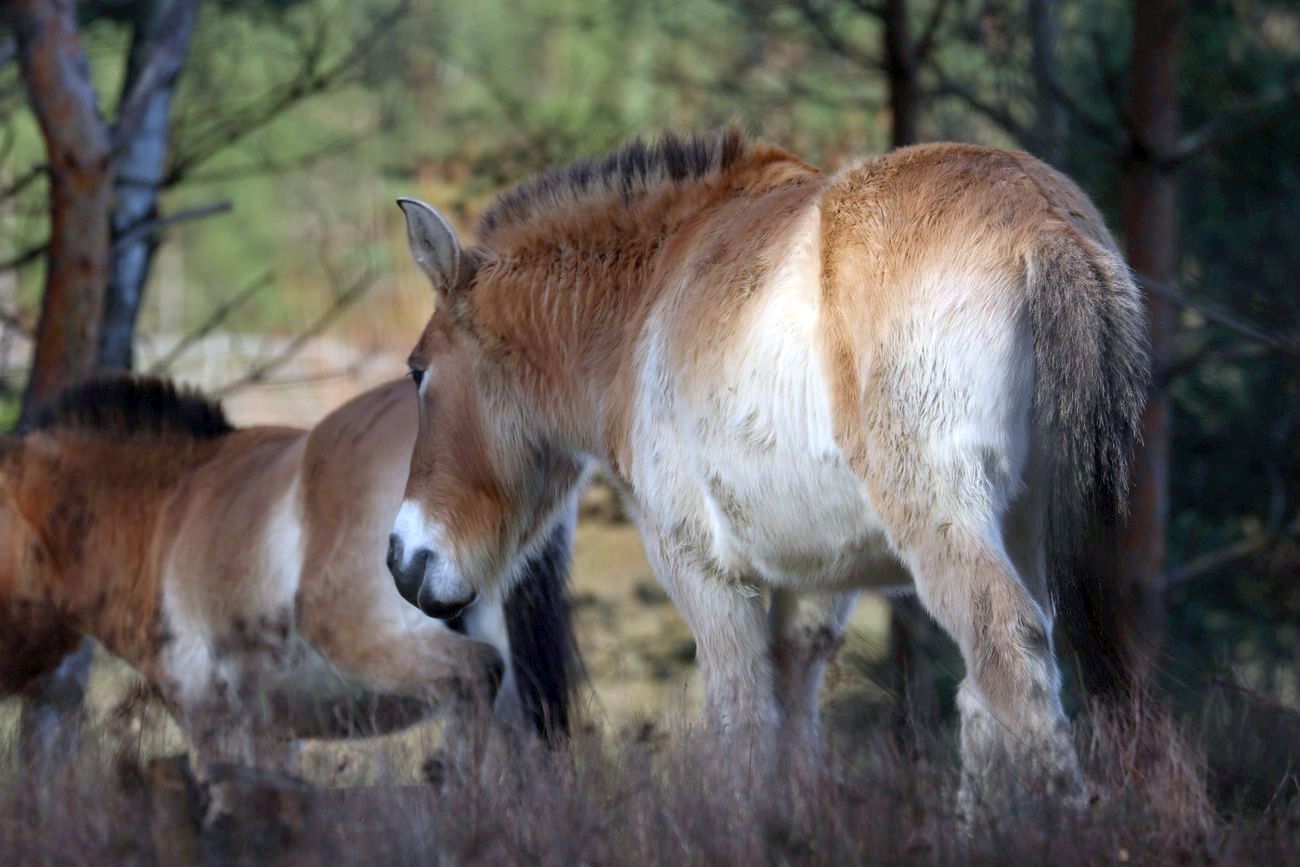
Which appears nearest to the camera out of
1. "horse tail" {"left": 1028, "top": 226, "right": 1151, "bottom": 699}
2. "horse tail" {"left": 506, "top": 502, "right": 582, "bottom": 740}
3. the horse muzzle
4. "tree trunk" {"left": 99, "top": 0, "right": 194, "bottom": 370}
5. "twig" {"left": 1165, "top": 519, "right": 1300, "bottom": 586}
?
"horse tail" {"left": 1028, "top": 226, "right": 1151, "bottom": 699}

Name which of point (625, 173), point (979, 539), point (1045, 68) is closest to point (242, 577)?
point (625, 173)

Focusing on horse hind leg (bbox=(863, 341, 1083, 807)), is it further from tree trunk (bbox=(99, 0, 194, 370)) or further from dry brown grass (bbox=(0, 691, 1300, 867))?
tree trunk (bbox=(99, 0, 194, 370))

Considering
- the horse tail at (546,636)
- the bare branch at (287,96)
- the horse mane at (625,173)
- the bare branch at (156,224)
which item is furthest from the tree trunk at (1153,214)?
the bare branch at (156,224)

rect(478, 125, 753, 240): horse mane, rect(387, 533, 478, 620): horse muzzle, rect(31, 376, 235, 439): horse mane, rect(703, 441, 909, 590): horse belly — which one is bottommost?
rect(387, 533, 478, 620): horse muzzle

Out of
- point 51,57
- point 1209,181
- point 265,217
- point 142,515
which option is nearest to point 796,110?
point 1209,181

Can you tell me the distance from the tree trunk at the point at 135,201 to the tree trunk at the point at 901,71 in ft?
16.2

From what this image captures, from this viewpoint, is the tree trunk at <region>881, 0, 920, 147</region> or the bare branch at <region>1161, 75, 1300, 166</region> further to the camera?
the tree trunk at <region>881, 0, 920, 147</region>

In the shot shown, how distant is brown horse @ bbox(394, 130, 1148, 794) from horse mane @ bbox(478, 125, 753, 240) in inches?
0.4

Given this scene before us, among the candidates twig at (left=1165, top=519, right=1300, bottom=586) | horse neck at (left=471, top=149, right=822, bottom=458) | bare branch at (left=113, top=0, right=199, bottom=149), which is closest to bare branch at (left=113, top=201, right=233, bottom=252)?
bare branch at (left=113, top=0, right=199, bottom=149)

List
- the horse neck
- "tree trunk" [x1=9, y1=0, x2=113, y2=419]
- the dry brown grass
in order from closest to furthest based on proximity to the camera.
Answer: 1. the dry brown grass
2. the horse neck
3. "tree trunk" [x1=9, y1=0, x2=113, y2=419]

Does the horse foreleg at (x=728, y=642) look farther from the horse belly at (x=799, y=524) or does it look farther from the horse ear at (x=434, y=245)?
the horse ear at (x=434, y=245)

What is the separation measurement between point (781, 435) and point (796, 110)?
10.3m

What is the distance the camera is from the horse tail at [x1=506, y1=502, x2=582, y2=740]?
5.75m

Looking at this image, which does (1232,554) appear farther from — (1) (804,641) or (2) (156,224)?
(2) (156,224)
